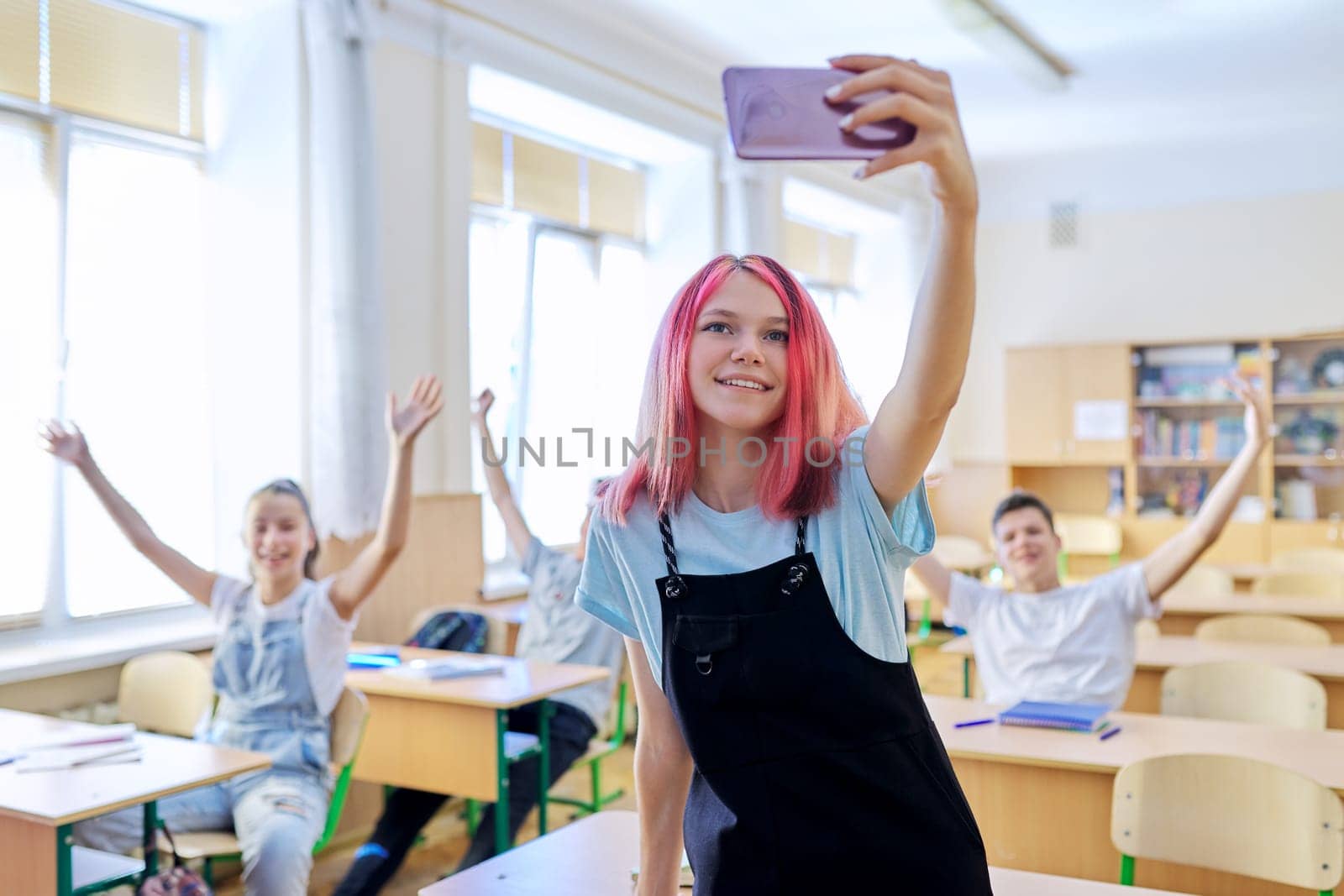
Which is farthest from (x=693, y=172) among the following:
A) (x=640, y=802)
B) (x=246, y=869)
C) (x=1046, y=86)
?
(x=640, y=802)

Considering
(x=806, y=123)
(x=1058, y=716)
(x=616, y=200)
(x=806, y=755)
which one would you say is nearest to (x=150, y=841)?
(x=806, y=755)

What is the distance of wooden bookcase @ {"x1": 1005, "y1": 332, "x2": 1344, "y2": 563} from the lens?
7676mm

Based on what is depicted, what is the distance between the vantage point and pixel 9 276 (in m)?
3.81

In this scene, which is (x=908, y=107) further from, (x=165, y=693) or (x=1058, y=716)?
(x=165, y=693)

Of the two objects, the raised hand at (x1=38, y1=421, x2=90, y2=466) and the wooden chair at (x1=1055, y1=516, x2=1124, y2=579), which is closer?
the raised hand at (x1=38, y1=421, x2=90, y2=466)

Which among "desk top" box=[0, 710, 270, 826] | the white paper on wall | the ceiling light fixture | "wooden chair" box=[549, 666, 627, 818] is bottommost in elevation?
"wooden chair" box=[549, 666, 627, 818]

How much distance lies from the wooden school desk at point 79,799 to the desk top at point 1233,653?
228cm

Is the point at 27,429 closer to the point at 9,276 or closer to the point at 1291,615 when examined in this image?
the point at 9,276

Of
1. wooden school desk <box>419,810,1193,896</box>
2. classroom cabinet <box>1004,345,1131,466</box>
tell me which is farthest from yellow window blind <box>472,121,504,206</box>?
classroom cabinet <box>1004,345,1131,466</box>

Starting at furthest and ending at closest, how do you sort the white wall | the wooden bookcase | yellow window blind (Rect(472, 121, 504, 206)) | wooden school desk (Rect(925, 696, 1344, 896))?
the wooden bookcase → yellow window blind (Rect(472, 121, 504, 206)) → the white wall → wooden school desk (Rect(925, 696, 1344, 896))

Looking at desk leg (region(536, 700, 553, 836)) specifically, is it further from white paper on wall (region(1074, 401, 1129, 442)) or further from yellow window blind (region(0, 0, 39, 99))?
white paper on wall (region(1074, 401, 1129, 442))

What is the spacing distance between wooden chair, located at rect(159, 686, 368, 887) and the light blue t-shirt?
77.1 inches

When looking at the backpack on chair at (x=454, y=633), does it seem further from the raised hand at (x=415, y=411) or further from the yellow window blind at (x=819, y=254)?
the yellow window blind at (x=819, y=254)

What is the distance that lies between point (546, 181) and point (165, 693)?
339 centimetres
